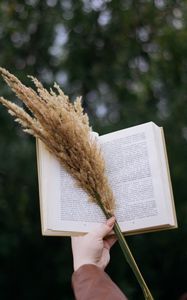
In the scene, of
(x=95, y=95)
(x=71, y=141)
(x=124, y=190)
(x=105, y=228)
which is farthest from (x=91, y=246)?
(x=95, y=95)

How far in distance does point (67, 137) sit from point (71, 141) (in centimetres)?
2

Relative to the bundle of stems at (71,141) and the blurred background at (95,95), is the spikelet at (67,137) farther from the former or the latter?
the blurred background at (95,95)

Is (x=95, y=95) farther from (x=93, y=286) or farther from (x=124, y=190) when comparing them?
(x=93, y=286)

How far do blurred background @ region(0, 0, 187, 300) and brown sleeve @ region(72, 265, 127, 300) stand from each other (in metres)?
3.98

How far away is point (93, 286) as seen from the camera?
1.75 meters

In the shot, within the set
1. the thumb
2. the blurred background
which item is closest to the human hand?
the thumb

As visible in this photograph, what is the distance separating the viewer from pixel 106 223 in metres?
1.82

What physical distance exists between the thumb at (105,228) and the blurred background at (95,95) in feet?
12.9

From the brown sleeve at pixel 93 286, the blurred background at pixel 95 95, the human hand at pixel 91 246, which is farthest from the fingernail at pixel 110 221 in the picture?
the blurred background at pixel 95 95

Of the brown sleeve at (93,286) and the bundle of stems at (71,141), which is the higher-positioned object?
the bundle of stems at (71,141)

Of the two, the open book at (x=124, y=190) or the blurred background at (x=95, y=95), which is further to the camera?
the blurred background at (x=95, y=95)

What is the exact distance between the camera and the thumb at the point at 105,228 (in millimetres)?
1812

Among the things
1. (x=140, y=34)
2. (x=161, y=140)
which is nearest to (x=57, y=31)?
(x=140, y=34)

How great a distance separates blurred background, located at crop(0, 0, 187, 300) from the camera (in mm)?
6074
